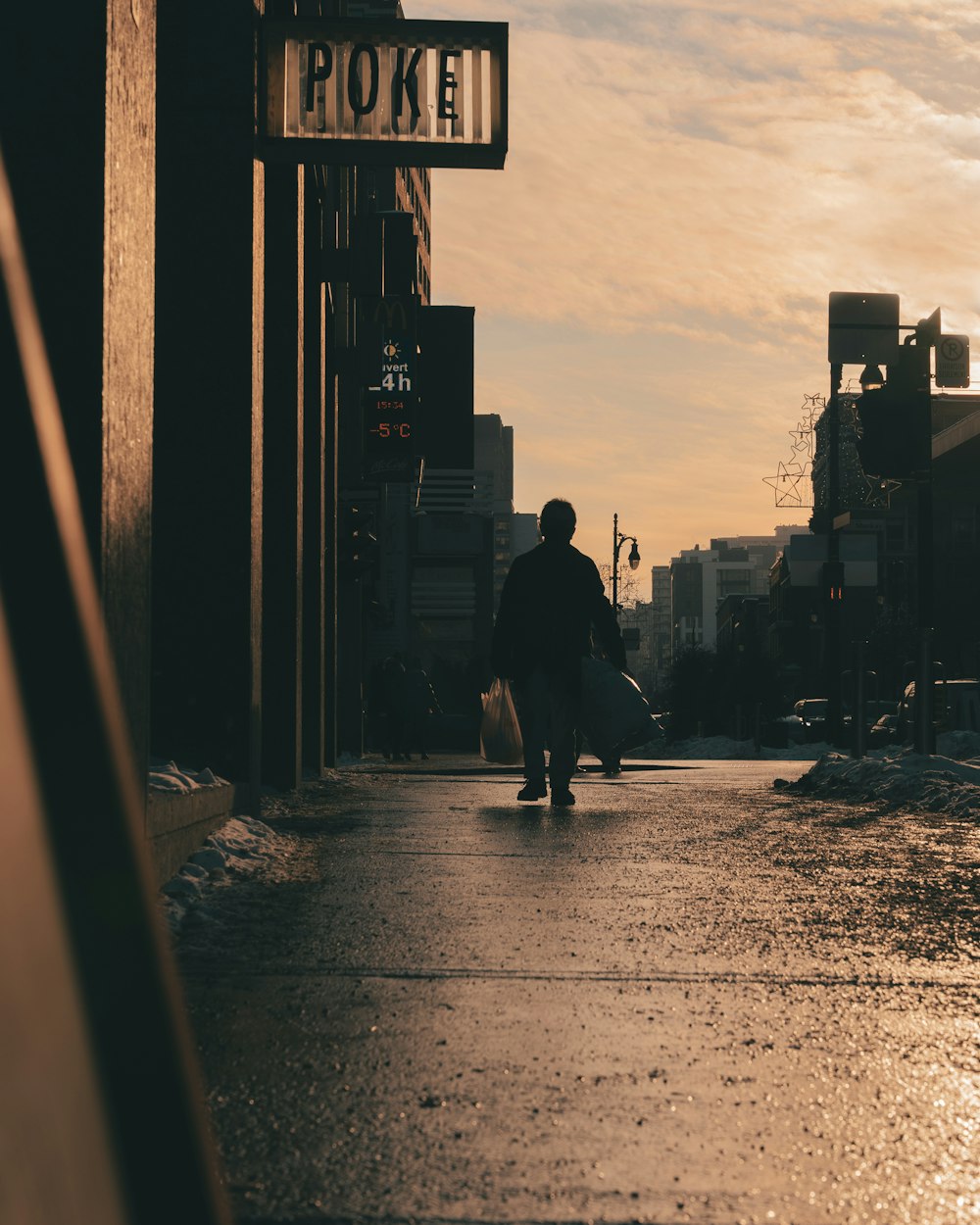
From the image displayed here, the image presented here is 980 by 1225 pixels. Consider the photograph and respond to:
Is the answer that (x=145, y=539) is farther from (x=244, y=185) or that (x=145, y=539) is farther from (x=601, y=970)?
(x=244, y=185)

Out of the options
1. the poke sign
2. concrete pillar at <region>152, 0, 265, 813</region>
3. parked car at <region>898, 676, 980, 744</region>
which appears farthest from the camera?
parked car at <region>898, 676, 980, 744</region>

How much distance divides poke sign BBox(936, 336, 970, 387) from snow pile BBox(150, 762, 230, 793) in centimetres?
1815

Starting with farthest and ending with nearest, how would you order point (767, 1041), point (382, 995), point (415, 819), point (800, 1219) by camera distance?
point (415, 819) < point (382, 995) < point (767, 1041) < point (800, 1219)

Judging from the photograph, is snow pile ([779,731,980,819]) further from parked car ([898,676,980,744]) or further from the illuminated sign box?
parked car ([898,676,980,744])

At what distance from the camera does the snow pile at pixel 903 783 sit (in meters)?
10.9

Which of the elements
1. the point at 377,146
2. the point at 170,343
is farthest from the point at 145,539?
the point at 377,146

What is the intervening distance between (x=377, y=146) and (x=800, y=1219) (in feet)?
29.9

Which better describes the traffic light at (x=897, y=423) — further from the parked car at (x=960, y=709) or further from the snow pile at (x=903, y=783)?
the parked car at (x=960, y=709)

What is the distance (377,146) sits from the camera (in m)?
10.6

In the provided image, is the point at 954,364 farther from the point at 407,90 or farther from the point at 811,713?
the point at 811,713

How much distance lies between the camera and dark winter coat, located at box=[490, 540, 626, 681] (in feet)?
36.6

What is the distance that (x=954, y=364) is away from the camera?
29.6 metres

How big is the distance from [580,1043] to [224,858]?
10.3 ft

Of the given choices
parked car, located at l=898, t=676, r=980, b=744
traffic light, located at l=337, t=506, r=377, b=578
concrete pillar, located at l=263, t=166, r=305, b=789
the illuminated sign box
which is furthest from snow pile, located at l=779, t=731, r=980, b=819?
parked car, located at l=898, t=676, r=980, b=744
